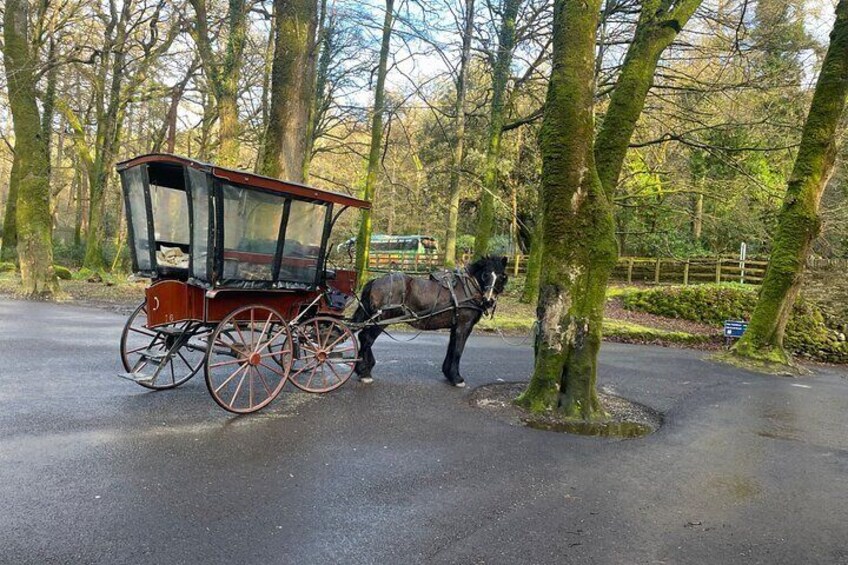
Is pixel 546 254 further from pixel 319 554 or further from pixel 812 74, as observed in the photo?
pixel 812 74

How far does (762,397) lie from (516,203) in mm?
17503

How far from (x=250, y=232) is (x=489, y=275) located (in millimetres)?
3569

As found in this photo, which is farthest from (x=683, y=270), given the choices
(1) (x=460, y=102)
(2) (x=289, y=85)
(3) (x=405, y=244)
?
(2) (x=289, y=85)

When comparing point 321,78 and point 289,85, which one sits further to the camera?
point 321,78

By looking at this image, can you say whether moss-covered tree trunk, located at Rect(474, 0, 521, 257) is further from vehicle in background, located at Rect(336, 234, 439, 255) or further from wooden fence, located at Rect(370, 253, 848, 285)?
vehicle in background, located at Rect(336, 234, 439, 255)

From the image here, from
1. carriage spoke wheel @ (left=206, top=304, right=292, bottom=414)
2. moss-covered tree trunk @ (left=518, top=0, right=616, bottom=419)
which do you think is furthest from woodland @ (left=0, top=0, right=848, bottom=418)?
A: carriage spoke wheel @ (left=206, top=304, right=292, bottom=414)

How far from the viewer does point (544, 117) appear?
690 cm

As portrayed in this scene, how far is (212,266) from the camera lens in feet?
18.9

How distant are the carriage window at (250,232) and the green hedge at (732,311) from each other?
48.5ft

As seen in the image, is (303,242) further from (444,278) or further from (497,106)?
(497,106)

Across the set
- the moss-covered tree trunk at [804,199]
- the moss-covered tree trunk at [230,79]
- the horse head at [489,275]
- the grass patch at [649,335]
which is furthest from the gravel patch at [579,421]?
the moss-covered tree trunk at [230,79]

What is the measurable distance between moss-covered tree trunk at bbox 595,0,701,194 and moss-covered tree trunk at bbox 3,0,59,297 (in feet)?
47.0

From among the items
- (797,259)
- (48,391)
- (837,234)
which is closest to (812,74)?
(797,259)

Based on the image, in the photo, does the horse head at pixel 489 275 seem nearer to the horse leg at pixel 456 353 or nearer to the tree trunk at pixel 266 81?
the horse leg at pixel 456 353
